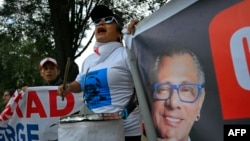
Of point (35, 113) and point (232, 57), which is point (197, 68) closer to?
point (232, 57)

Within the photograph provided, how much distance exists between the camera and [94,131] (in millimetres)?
2609

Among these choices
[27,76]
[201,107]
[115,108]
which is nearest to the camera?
[201,107]

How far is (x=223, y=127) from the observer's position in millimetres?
1925

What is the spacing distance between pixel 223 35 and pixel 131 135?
1183mm

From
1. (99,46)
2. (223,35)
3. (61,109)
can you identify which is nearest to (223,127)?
(223,35)

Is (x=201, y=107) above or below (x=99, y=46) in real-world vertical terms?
below

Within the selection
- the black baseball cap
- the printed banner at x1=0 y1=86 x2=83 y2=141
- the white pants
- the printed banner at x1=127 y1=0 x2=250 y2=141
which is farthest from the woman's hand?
the printed banner at x1=0 y1=86 x2=83 y2=141

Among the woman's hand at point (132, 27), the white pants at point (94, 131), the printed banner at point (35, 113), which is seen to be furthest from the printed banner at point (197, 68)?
the printed banner at point (35, 113)

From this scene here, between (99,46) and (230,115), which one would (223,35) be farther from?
(99,46)

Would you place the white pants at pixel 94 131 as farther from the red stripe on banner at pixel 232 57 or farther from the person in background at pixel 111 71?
the red stripe on banner at pixel 232 57

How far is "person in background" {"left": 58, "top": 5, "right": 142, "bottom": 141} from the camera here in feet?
9.34

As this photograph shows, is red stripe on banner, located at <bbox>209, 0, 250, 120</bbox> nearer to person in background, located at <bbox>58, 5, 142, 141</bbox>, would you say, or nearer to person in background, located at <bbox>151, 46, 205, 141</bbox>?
person in background, located at <bbox>151, 46, 205, 141</bbox>

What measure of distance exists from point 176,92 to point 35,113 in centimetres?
311

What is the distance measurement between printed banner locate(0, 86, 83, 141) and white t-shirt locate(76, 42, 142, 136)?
210cm
